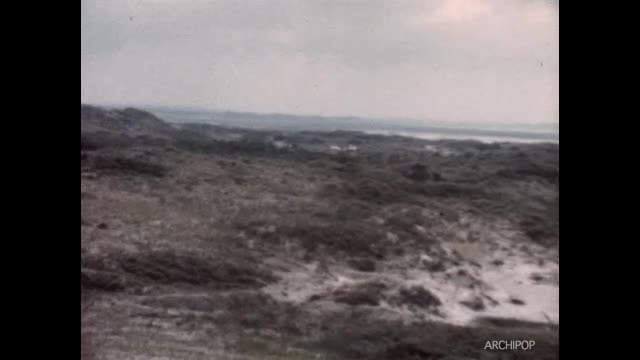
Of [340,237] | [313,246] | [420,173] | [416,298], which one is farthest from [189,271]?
[420,173]

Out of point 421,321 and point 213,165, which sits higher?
point 213,165

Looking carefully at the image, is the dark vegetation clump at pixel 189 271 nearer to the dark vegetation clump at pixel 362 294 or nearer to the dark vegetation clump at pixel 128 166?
the dark vegetation clump at pixel 362 294

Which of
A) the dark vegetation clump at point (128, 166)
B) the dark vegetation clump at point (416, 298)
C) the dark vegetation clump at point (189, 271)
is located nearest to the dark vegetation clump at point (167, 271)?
the dark vegetation clump at point (189, 271)

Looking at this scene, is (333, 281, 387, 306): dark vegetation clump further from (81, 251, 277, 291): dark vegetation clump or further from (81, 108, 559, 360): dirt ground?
(81, 251, 277, 291): dark vegetation clump

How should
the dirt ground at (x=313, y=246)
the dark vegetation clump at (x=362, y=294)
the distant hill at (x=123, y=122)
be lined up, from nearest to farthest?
the dirt ground at (x=313, y=246) < the dark vegetation clump at (x=362, y=294) < the distant hill at (x=123, y=122)

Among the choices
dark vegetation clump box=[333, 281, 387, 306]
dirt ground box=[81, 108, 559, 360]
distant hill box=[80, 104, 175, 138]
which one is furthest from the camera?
distant hill box=[80, 104, 175, 138]

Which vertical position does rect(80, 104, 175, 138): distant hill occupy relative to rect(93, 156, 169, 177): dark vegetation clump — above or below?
above

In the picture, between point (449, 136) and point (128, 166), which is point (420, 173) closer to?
point (449, 136)

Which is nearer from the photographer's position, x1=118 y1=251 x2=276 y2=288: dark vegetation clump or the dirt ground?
the dirt ground

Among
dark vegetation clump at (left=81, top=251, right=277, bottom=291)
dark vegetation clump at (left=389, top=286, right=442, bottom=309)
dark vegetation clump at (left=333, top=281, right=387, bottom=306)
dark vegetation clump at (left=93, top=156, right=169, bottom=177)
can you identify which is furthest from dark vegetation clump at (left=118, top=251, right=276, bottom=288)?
dark vegetation clump at (left=389, top=286, right=442, bottom=309)

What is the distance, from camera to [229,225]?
3051mm
